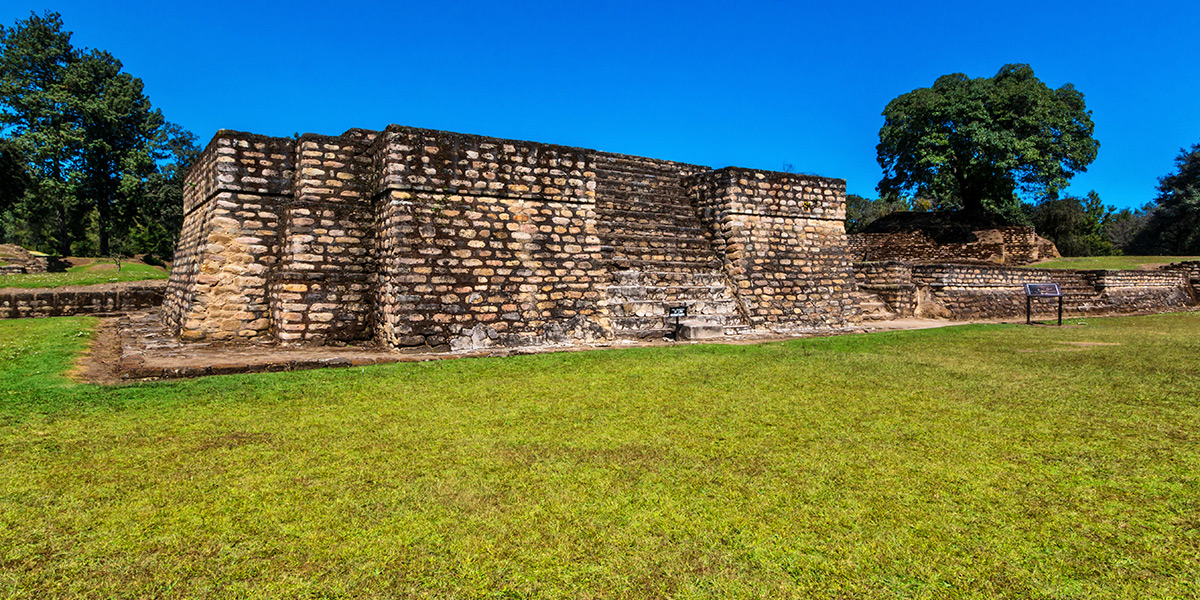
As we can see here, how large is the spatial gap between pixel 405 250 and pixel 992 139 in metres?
27.1

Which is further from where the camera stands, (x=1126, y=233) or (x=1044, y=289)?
(x=1126, y=233)

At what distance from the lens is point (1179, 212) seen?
3534cm

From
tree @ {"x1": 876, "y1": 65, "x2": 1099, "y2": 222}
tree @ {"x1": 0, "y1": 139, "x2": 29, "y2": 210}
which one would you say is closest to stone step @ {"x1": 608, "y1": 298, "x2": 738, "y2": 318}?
tree @ {"x1": 876, "y1": 65, "x2": 1099, "y2": 222}

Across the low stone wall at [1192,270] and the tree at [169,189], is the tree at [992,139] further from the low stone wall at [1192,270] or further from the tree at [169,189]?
the tree at [169,189]

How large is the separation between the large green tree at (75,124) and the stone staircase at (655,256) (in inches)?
1242

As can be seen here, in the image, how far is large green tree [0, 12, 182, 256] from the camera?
29312mm

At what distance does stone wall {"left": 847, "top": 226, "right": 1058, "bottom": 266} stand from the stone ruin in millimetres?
19891

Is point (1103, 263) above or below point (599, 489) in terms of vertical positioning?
above

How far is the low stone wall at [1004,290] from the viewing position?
553 inches

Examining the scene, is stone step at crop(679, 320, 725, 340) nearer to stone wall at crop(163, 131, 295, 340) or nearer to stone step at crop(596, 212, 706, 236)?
stone step at crop(596, 212, 706, 236)

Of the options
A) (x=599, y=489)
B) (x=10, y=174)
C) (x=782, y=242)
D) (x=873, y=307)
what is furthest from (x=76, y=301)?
(x=10, y=174)

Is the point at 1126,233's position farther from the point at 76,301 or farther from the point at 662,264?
the point at 76,301

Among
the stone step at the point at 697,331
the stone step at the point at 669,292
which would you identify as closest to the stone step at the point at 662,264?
the stone step at the point at 669,292

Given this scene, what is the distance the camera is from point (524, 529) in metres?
2.38
